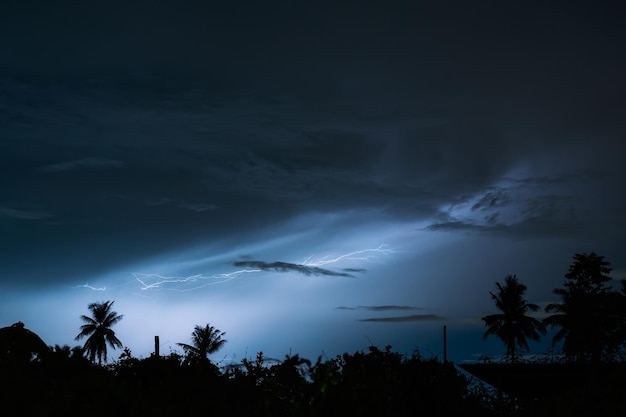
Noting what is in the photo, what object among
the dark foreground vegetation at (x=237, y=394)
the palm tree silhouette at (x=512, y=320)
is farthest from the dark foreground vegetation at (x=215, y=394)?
the palm tree silhouette at (x=512, y=320)

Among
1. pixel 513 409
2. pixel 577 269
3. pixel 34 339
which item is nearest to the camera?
pixel 513 409

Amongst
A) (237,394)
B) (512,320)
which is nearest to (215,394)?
(237,394)

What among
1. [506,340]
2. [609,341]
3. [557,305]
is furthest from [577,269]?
[609,341]

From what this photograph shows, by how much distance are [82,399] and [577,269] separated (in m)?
71.0

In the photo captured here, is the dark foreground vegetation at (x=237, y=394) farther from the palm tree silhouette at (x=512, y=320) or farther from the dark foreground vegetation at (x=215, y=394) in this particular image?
the palm tree silhouette at (x=512, y=320)

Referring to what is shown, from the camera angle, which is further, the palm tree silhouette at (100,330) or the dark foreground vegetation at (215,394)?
the palm tree silhouette at (100,330)

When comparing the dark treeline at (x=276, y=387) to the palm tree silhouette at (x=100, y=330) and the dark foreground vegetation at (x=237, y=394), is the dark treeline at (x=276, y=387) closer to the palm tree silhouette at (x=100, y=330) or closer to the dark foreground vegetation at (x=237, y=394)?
the dark foreground vegetation at (x=237, y=394)

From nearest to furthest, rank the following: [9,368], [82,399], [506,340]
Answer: [82,399] → [9,368] → [506,340]

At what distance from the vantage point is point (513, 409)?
8758 millimetres

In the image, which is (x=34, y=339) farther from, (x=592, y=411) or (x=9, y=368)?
(x=592, y=411)

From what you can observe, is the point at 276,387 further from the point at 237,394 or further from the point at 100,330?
the point at 100,330

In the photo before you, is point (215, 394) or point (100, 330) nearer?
point (215, 394)

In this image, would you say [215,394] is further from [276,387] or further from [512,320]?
[512,320]

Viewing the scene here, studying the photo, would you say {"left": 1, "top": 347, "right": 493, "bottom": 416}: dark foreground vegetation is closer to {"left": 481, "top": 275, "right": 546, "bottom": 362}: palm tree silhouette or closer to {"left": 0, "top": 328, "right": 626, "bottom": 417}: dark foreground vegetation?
{"left": 0, "top": 328, "right": 626, "bottom": 417}: dark foreground vegetation
